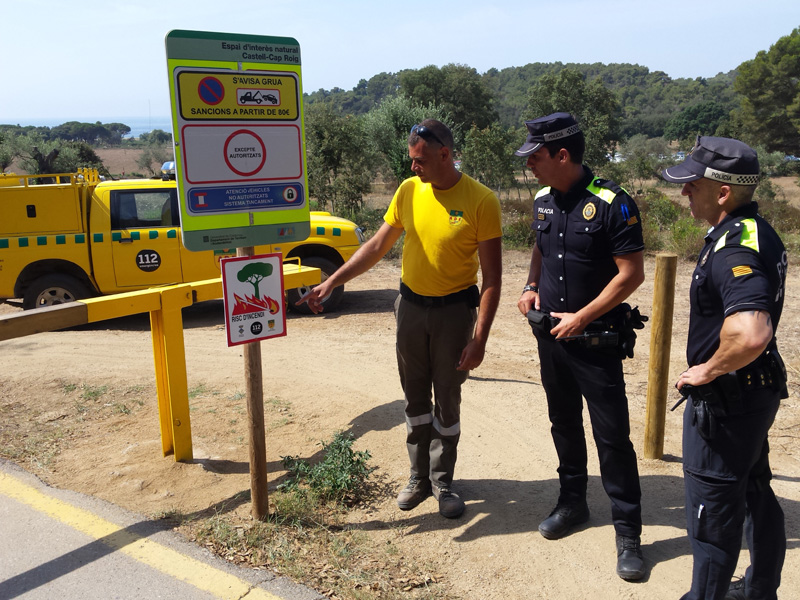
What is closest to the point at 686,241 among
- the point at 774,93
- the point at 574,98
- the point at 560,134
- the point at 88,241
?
the point at 88,241

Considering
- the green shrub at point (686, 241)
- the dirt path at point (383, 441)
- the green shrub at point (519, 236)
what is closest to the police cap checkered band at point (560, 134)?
the dirt path at point (383, 441)

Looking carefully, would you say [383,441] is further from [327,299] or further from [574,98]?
[574,98]

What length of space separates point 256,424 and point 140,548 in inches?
31.7

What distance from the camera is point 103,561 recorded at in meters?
3.28

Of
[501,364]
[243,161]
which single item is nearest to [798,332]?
[501,364]

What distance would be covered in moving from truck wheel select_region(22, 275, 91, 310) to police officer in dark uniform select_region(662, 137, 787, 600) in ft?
25.1

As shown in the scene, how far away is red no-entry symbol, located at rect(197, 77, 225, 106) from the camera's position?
3066mm

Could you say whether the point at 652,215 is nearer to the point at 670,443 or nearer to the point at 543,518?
the point at 670,443

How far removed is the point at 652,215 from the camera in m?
14.6

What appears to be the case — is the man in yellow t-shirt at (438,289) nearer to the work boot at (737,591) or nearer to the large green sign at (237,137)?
the large green sign at (237,137)

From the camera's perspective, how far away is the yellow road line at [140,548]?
304cm

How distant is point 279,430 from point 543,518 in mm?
2012

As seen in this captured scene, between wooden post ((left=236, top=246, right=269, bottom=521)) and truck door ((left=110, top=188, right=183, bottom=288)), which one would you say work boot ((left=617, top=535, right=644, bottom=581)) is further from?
truck door ((left=110, top=188, right=183, bottom=288))

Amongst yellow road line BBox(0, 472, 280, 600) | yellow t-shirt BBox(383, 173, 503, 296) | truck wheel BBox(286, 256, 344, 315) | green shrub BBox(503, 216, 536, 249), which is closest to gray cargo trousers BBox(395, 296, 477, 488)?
yellow t-shirt BBox(383, 173, 503, 296)
